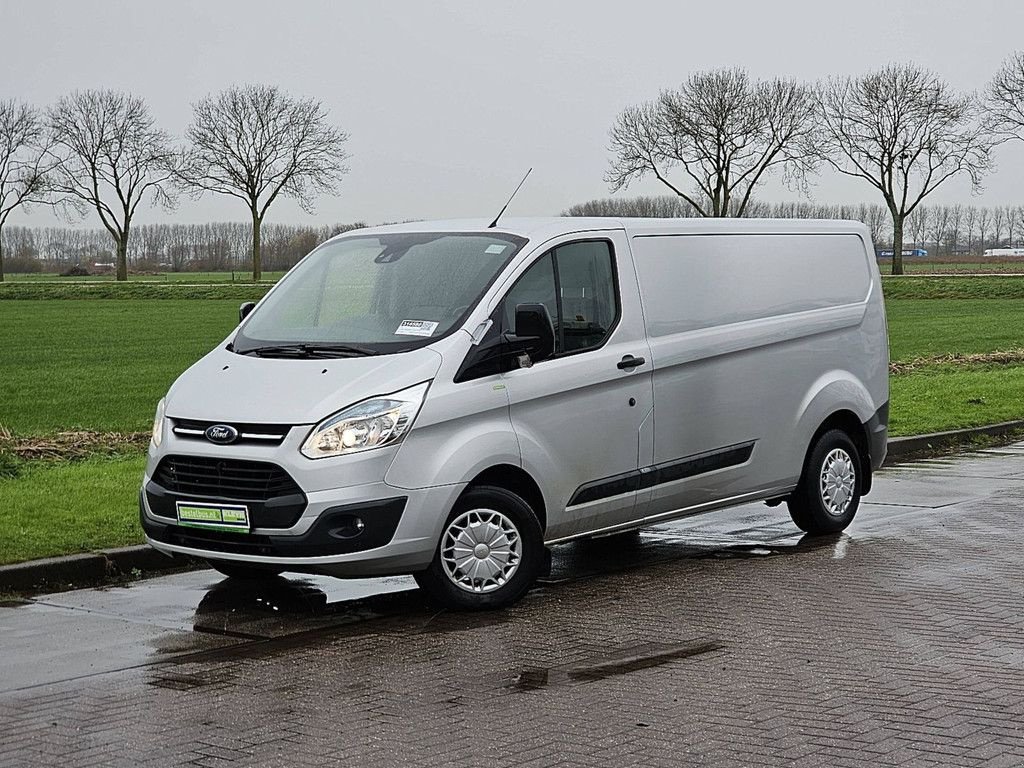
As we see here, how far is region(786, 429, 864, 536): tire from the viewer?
9883 mm

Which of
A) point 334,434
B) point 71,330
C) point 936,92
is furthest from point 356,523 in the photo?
point 936,92

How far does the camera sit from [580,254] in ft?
27.9

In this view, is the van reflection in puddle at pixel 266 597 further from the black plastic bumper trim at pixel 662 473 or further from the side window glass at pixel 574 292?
the side window glass at pixel 574 292

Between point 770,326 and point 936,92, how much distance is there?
251 ft

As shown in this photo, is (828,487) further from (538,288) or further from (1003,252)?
(1003,252)

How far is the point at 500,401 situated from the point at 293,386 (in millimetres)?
1063

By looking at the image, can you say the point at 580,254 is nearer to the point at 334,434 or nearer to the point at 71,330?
the point at 334,434

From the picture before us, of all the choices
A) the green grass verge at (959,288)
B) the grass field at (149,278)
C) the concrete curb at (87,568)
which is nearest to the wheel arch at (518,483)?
the concrete curb at (87,568)

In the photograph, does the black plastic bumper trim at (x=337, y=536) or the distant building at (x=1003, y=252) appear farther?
the distant building at (x=1003, y=252)

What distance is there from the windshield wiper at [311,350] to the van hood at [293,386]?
0.21 feet

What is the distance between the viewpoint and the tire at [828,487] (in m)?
9.88

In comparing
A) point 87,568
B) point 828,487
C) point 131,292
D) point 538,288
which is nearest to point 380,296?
point 538,288

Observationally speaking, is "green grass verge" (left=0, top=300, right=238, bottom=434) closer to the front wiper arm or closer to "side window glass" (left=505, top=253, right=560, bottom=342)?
the front wiper arm

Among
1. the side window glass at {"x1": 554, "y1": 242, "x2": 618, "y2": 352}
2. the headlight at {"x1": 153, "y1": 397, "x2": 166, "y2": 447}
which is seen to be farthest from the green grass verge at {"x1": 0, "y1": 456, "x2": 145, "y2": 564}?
the side window glass at {"x1": 554, "y1": 242, "x2": 618, "y2": 352}
